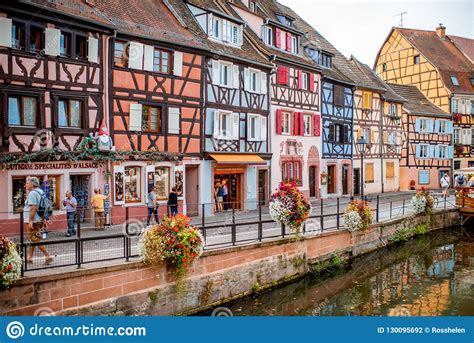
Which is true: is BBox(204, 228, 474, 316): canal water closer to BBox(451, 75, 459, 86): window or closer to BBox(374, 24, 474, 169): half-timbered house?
BBox(374, 24, 474, 169): half-timbered house

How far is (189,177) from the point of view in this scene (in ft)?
65.3

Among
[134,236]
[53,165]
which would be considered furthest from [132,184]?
[134,236]

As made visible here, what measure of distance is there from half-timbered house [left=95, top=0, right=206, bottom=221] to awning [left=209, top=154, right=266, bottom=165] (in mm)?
866

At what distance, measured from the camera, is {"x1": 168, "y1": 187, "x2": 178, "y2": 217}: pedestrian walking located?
494 inches

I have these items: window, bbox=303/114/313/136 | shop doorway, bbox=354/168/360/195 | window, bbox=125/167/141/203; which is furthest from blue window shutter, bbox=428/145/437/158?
window, bbox=125/167/141/203

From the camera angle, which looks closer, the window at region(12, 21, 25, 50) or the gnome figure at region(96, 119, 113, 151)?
the window at region(12, 21, 25, 50)

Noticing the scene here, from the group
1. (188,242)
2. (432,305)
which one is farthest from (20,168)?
(432,305)

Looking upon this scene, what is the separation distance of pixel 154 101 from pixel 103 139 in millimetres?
2818

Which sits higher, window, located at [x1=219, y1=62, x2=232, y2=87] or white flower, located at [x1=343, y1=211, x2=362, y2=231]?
window, located at [x1=219, y1=62, x2=232, y2=87]

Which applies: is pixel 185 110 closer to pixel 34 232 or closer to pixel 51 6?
pixel 51 6

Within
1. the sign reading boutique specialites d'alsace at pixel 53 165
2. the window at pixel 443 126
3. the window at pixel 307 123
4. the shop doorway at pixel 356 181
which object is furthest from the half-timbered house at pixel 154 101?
the window at pixel 443 126

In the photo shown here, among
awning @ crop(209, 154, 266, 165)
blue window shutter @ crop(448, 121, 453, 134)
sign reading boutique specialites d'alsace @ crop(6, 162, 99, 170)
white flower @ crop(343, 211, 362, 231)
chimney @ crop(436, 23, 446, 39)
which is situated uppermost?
chimney @ crop(436, 23, 446, 39)

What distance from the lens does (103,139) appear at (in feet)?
51.5

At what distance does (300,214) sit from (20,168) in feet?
26.4
